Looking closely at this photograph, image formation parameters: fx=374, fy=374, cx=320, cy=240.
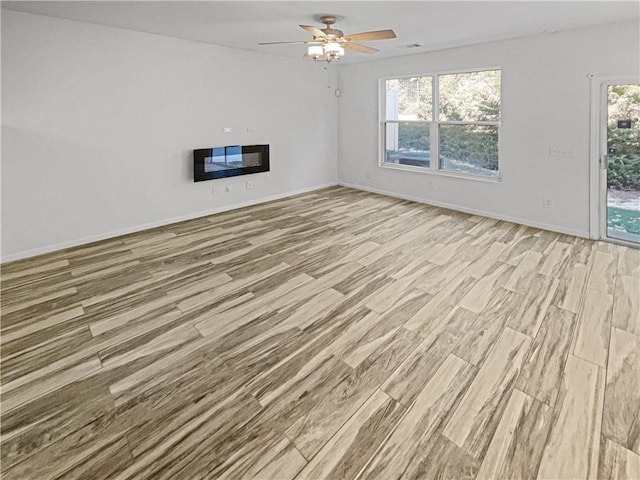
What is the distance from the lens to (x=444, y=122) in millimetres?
6195

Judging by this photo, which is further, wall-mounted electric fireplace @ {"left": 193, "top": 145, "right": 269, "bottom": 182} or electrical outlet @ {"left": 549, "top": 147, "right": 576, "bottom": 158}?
wall-mounted electric fireplace @ {"left": 193, "top": 145, "right": 269, "bottom": 182}

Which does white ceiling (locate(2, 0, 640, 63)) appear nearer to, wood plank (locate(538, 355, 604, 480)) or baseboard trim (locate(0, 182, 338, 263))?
baseboard trim (locate(0, 182, 338, 263))

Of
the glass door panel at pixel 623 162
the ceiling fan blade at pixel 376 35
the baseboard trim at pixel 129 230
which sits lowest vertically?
the baseboard trim at pixel 129 230

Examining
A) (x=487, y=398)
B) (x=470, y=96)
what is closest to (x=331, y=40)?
(x=470, y=96)

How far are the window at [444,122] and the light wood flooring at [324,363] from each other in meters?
2.09

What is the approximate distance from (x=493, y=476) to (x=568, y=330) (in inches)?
62.8

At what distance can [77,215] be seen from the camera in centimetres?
472

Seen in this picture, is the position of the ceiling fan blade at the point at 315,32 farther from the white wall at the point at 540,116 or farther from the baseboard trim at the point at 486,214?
the baseboard trim at the point at 486,214

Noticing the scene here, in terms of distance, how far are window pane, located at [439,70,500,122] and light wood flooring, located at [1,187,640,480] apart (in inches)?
92.8

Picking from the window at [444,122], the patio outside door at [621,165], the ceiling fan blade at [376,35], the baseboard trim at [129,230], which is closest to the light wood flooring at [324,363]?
the baseboard trim at [129,230]

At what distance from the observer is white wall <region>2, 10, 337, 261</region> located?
415 centimetres

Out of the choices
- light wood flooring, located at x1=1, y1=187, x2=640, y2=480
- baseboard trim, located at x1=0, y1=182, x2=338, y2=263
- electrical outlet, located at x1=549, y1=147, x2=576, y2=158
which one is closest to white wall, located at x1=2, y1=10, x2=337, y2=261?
baseboard trim, located at x1=0, y1=182, x2=338, y2=263

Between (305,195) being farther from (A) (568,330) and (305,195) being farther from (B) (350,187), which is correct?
(A) (568,330)

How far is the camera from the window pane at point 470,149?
18.8 ft
